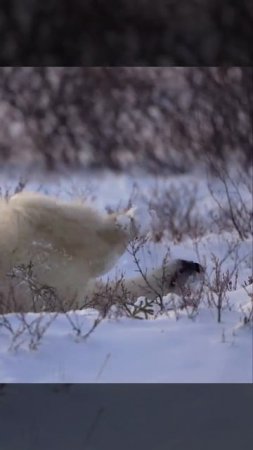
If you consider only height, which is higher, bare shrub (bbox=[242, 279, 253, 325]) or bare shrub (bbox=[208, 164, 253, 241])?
bare shrub (bbox=[208, 164, 253, 241])

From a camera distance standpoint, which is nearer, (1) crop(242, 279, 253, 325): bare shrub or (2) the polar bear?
(1) crop(242, 279, 253, 325): bare shrub

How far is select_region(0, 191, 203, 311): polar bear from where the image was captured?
5.01 m

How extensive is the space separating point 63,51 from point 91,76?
9.80 meters

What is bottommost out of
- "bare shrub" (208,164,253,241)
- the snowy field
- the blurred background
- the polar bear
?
the snowy field

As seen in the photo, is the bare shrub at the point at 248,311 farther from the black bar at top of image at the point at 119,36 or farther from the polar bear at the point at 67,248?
the black bar at top of image at the point at 119,36

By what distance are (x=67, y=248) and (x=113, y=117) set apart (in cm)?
834

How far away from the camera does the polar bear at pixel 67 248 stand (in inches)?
197
